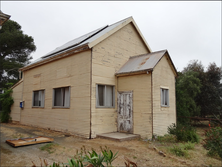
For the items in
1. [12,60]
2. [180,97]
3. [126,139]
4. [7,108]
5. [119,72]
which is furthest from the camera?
[12,60]

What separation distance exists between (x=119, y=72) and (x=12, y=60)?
25048 millimetres

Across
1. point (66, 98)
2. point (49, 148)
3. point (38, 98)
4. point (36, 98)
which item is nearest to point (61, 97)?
point (66, 98)

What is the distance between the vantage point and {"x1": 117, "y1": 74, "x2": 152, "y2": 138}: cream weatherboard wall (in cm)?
901

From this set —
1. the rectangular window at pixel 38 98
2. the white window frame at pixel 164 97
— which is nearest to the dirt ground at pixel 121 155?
the white window frame at pixel 164 97

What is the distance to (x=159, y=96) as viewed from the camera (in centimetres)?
960

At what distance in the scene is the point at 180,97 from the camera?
521 inches

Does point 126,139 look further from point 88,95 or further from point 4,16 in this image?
point 4,16

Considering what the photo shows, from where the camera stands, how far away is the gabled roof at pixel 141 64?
30.9 ft

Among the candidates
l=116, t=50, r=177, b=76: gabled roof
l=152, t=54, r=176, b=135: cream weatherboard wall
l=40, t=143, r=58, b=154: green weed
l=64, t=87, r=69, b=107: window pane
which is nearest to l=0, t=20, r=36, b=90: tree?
l=64, t=87, r=69, b=107: window pane

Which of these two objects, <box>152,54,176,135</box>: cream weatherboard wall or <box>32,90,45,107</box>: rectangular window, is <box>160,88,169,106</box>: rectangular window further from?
<box>32,90,45,107</box>: rectangular window

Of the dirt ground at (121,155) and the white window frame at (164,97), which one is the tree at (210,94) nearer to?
the white window frame at (164,97)

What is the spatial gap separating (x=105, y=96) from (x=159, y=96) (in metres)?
2.79

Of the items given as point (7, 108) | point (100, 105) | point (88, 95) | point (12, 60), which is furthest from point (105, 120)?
point (12, 60)

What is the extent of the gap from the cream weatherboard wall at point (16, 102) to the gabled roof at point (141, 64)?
9.58 meters
